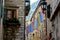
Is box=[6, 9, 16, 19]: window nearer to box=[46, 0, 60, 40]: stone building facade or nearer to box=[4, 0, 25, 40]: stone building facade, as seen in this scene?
box=[4, 0, 25, 40]: stone building facade

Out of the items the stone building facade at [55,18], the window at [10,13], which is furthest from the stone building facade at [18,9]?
the stone building facade at [55,18]

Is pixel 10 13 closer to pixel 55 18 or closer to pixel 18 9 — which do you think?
pixel 18 9

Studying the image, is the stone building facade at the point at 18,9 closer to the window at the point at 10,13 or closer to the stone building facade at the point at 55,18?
the window at the point at 10,13

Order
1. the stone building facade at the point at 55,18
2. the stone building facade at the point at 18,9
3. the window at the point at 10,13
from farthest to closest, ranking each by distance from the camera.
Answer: the stone building facade at the point at 18,9 → the window at the point at 10,13 → the stone building facade at the point at 55,18

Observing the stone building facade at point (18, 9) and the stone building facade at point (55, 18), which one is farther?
the stone building facade at point (18, 9)

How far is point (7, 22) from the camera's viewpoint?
60.7 feet

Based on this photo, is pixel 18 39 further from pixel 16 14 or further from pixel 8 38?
pixel 16 14

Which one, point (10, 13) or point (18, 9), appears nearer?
point (10, 13)

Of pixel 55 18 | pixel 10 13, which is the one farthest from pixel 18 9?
pixel 55 18

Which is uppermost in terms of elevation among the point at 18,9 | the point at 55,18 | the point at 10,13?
the point at 18,9

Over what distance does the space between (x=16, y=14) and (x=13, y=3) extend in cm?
99

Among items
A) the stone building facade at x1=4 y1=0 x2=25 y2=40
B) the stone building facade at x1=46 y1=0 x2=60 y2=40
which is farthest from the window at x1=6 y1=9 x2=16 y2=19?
the stone building facade at x1=46 y1=0 x2=60 y2=40

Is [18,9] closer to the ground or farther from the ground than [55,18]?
farther from the ground

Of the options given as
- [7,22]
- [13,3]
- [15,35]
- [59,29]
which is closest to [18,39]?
[15,35]
